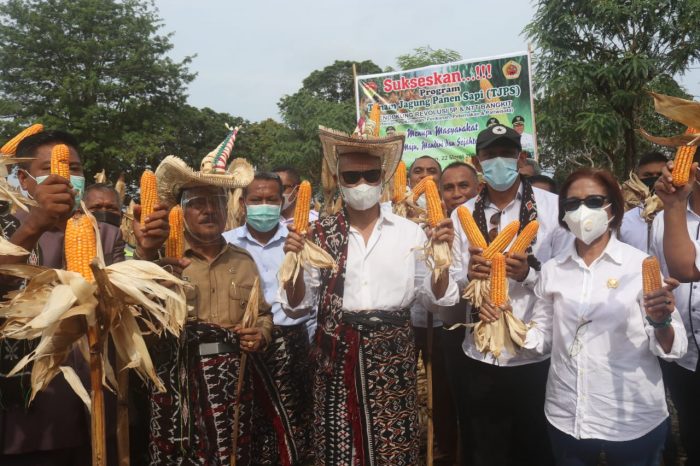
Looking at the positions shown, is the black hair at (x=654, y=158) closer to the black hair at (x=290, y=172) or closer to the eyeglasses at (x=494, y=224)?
the eyeglasses at (x=494, y=224)

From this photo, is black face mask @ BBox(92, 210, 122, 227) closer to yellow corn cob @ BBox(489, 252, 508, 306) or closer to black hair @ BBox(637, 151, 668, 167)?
yellow corn cob @ BBox(489, 252, 508, 306)

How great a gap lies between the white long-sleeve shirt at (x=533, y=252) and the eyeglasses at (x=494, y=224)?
0.07 feet

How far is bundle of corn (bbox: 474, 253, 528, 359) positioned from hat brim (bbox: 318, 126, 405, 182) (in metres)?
1.04

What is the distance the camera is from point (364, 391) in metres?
3.39

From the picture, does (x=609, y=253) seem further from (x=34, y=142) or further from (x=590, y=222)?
(x=34, y=142)

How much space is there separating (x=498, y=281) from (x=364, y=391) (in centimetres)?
104

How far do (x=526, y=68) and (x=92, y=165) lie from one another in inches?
1034

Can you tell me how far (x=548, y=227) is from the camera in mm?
3900

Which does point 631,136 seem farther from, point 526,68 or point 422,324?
point 422,324

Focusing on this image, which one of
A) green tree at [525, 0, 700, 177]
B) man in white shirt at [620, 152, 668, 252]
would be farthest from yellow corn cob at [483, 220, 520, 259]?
green tree at [525, 0, 700, 177]

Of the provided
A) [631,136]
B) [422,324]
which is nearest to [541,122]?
[631,136]

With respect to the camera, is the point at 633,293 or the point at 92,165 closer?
the point at 633,293

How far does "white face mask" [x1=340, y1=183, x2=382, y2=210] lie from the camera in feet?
11.7

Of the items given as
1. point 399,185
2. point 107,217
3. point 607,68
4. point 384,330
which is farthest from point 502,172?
point 607,68
